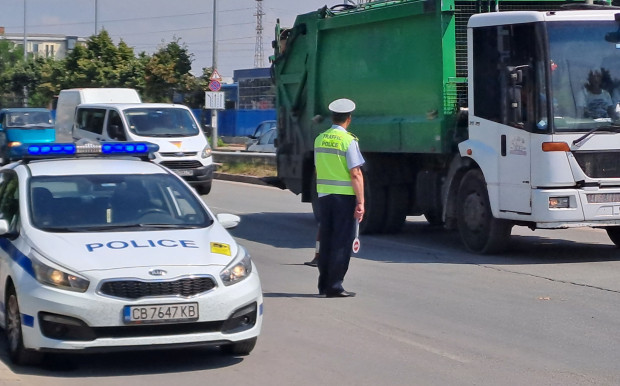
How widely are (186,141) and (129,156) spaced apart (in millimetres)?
13830

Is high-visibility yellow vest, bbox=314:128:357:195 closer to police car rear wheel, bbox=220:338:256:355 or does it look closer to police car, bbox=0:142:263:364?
police car, bbox=0:142:263:364

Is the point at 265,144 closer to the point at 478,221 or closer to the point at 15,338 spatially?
the point at 478,221

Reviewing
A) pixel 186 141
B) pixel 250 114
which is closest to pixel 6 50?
pixel 250 114

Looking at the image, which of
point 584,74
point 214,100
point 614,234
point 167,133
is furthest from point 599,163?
point 214,100

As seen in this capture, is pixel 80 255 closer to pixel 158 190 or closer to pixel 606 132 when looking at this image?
pixel 158 190

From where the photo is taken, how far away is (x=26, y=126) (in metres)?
34.0

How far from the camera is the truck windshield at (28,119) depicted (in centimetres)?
3409

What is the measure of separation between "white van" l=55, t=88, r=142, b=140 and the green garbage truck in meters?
12.0

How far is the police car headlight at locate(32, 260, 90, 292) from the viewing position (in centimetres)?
705

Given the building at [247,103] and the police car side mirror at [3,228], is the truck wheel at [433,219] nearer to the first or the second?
the police car side mirror at [3,228]

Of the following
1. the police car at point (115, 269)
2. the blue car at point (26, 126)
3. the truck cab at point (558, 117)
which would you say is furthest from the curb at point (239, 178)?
the police car at point (115, 269)

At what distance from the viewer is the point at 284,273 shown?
12188 mm

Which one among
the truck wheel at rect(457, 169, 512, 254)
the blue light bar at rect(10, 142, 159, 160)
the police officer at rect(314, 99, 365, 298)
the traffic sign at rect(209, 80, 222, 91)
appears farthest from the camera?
the traffic sign at rect(209, 80, 222, 91)

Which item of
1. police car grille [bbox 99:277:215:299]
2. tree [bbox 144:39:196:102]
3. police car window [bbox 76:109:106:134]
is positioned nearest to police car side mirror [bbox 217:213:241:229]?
police car grille [bbox 99:277:215:299]
